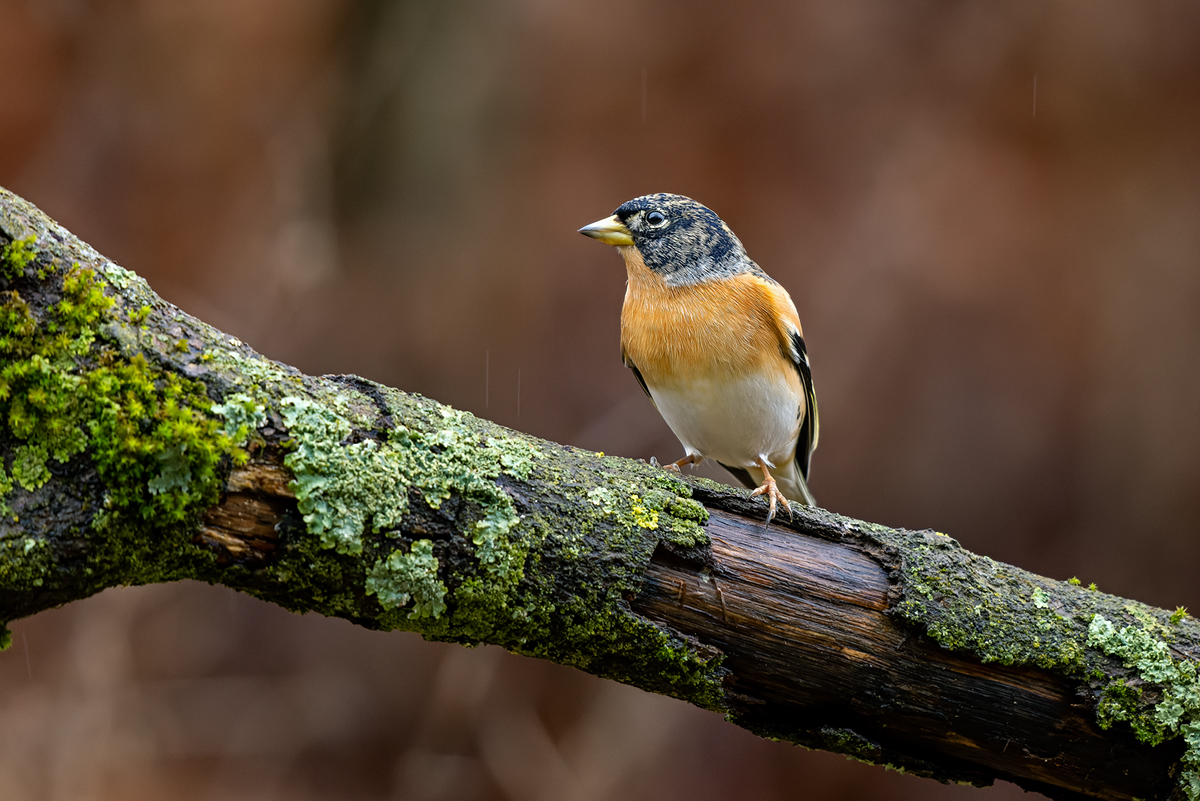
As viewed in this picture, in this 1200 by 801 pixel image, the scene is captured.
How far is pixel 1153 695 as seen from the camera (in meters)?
2.22

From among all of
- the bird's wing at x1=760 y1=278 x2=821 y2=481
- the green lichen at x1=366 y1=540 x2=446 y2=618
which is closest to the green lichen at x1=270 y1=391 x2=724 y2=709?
the green lichen at x1=366 y1=540 x2=446 y2=618

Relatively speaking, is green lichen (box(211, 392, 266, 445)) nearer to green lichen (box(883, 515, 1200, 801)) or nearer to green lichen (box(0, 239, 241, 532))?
green lichen (box(0, 239, 241, 532))

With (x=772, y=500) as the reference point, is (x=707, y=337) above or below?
above


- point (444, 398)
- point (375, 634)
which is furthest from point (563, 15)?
point (375, 634)

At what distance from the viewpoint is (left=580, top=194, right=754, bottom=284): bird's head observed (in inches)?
139

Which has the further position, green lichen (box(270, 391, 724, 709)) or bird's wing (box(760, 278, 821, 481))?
bird's wing (box(760, 278, 821, 481))

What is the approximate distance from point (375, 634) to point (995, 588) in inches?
183

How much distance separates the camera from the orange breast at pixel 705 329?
325cm

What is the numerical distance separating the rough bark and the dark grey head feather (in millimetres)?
1436

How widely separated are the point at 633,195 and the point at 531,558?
4886mm

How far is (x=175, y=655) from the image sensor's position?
5.60 m

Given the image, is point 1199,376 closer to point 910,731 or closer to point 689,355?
point 689,355

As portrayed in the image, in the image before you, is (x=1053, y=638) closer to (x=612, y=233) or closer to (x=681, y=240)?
(x=681, y=240)

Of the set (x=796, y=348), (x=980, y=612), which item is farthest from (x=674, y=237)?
(x=980, y=612)
